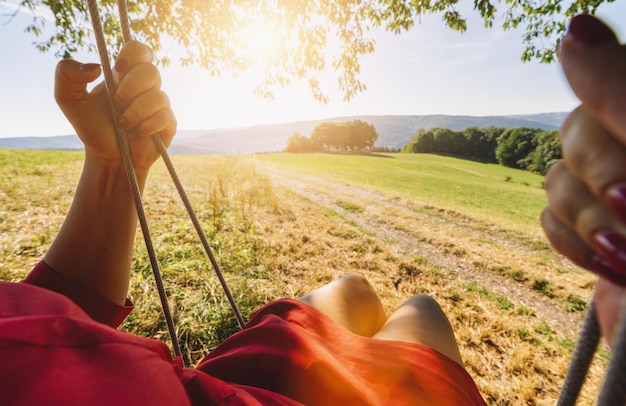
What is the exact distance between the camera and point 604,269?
0.43 meters

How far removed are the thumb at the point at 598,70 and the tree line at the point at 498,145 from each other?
2131 inches

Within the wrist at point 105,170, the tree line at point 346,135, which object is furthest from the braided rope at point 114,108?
the tree line at point 346,135

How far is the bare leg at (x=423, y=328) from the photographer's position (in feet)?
4.78

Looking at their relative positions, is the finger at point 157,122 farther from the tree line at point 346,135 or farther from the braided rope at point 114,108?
the tree line at point 346,135

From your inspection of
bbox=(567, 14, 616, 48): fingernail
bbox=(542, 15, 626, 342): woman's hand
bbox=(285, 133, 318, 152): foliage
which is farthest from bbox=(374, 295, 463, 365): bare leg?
bbox=(285, 133, 318, 152): foliage

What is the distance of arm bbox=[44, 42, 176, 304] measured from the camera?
1025 mm

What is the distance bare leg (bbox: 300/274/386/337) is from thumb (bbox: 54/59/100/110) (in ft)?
5.05

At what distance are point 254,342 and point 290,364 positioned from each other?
196 millimetres

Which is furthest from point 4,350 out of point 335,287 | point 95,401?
point 335,287

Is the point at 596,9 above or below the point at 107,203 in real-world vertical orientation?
above

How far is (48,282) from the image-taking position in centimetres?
116

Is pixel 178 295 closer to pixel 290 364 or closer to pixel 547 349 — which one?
pixel 290 364

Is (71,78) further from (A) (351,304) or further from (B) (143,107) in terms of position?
(A) (351,304)

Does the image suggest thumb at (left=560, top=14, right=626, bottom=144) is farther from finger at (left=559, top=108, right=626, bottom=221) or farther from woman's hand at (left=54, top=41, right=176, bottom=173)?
woman's hand at (left=54, top=41, right=176, bottom=173)
